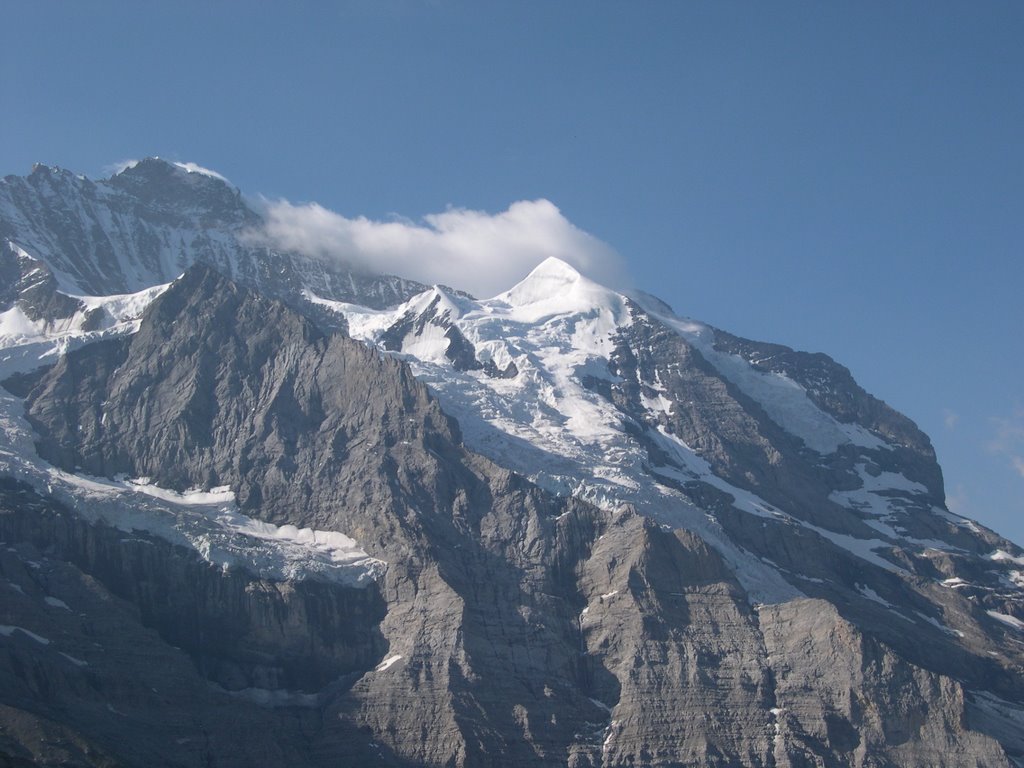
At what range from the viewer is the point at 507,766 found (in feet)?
625

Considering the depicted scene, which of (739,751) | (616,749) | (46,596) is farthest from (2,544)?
(739,751)

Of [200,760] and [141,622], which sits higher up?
[141,622]

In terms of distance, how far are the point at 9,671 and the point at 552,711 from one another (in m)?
59.5

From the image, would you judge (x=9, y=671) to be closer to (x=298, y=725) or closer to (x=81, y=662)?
(x=81, y=662)

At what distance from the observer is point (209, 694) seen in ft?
618

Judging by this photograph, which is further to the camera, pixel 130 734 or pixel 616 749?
pixel 616 749

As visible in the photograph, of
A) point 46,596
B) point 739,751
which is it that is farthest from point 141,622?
point 739,751

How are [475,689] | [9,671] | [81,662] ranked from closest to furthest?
1. [9,671]
2. [81,662]
3. [475,689]

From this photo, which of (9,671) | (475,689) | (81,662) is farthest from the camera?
(475,689)

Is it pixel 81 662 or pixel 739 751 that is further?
pixel 739 751

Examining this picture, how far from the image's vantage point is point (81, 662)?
182250mm

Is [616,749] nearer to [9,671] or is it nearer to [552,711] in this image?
[552,711]

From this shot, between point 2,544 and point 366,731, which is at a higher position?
point 2,544

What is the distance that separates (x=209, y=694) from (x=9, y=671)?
24.4m
